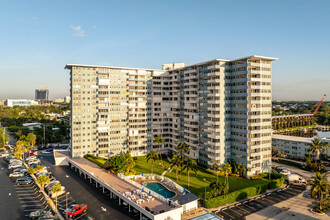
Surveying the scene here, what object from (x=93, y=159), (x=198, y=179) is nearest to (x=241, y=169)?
(x=198, y=179)

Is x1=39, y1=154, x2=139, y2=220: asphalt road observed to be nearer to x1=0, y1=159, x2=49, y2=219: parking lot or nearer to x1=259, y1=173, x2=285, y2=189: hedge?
x1=0, y1=159, x2=49, y2=219: parking lot

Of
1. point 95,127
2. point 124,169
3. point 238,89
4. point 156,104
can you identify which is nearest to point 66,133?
point 95,127

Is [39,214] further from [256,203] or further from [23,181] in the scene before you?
[256,203]

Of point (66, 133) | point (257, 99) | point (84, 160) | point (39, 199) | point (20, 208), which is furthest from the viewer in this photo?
point (66, 133)

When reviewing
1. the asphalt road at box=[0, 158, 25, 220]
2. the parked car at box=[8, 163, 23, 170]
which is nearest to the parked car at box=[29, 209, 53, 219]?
the asphalt road at box=[0, 158, 25, 220]

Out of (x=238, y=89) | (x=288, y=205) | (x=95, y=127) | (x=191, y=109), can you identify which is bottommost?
(x=288, y=205)

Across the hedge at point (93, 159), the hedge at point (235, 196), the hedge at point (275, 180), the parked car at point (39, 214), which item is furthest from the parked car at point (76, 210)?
the hedge at point (275, 180)

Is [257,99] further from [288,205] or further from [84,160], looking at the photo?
[84,160]
